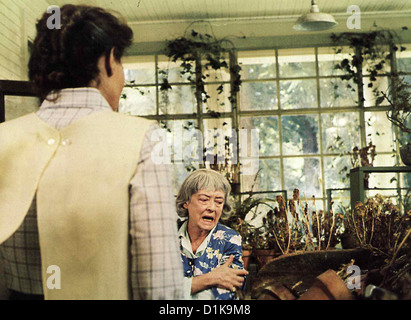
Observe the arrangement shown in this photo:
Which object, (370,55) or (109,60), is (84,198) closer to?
(109,60)

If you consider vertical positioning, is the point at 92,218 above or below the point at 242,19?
below

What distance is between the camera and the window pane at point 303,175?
629 cm

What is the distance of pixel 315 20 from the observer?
454 cm

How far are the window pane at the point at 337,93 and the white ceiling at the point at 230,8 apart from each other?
0.95m

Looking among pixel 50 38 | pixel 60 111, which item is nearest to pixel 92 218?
pixel 60 111

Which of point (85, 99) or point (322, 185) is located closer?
point (85, 99)

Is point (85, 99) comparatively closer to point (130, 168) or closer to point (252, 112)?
point (130, 168)

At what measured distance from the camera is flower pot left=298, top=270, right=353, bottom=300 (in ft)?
4.11

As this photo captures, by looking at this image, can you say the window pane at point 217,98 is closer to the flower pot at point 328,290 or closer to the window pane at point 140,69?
the window pane at point 140,69

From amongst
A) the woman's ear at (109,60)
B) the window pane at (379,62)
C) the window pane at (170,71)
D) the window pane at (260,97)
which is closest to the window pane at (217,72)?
the window pane at (170,71)

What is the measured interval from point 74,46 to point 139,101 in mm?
5387

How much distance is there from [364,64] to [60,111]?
6010mm

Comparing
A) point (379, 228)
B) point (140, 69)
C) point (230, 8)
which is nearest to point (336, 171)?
point (230, 8)

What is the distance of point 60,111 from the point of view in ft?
3.84
